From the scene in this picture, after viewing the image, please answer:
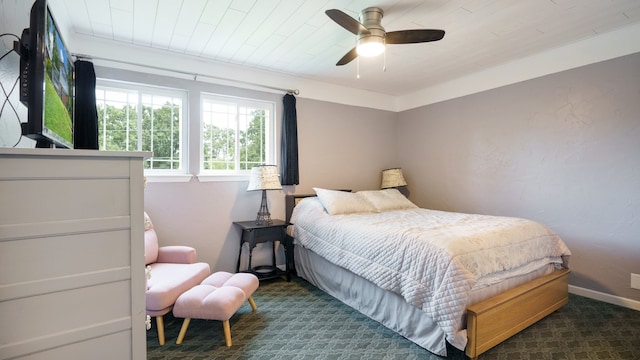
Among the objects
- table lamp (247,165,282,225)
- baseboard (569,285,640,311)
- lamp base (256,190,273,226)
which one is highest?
table lamp (247,165,282,225)

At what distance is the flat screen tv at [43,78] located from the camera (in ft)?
3.19

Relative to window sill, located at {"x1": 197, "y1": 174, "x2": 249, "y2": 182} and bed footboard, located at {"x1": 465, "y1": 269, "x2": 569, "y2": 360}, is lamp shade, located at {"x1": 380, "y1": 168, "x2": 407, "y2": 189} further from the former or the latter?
bed footboard, located at {"x1": 465, "y1": 269, "x2": 569, "y2": 360}

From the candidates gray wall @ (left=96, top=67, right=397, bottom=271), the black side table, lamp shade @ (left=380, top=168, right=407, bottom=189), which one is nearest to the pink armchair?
gray wall @ (left=96, top=67, right=397, bottom=271)

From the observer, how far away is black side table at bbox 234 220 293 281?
315 centimetres

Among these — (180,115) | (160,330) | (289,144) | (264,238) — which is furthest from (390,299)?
(180,115)

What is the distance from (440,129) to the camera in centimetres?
416

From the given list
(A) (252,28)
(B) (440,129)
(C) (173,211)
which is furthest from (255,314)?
→ (B) (440,129)

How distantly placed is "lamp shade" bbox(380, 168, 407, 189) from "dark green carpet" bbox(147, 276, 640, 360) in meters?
2.15

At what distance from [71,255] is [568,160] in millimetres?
3865

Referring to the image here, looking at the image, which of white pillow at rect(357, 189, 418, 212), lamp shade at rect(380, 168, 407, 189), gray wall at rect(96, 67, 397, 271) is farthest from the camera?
lamp shade at rect(380, 168, 407, 189)

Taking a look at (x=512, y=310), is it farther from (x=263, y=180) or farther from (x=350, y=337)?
(x=263, y=180)

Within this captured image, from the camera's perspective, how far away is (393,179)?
438cm

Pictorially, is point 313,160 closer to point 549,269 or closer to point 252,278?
point 252,278

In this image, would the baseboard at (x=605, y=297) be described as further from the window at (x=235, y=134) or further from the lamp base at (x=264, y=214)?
the window at (x=235, y=134)
